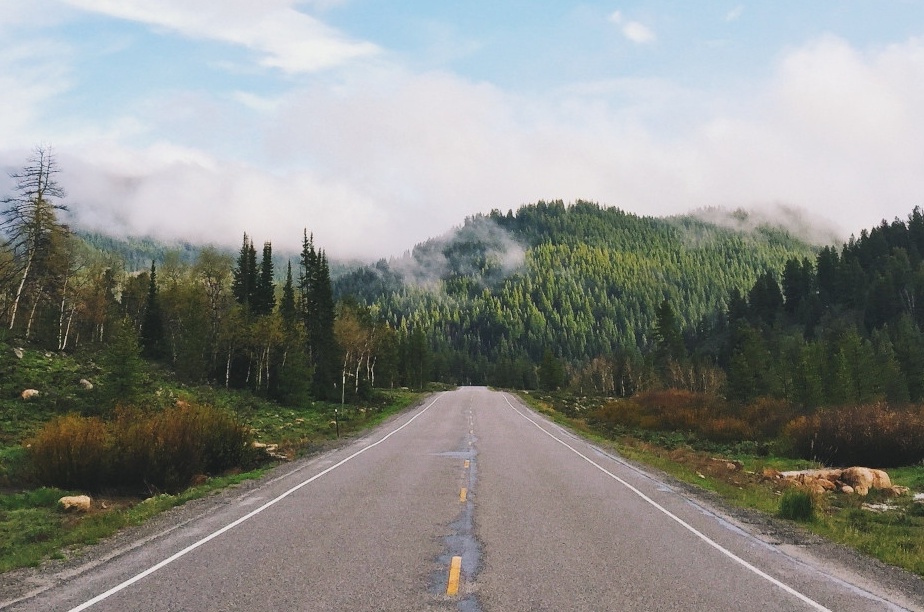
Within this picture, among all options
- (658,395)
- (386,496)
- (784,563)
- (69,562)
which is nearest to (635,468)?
(386,496)

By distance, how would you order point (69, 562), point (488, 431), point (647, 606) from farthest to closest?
point (488, 431) < point (69, 562) < point (647, 606)

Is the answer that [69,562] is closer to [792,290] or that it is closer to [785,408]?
[785,408]

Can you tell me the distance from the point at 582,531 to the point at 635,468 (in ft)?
40.5

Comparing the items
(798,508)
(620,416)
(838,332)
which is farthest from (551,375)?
(798,508)

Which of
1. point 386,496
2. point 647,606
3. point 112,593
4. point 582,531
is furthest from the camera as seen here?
point 386,496

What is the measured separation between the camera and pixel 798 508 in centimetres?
1412

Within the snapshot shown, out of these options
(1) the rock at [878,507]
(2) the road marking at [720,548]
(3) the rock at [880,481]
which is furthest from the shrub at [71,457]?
(3) the rock at [880,481]

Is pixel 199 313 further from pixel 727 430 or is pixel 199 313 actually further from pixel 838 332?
pixel 838 332

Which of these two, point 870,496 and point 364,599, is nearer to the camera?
point 364,599

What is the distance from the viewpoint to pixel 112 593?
750cm

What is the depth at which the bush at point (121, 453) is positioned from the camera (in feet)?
54.1

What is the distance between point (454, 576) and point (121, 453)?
1284cm

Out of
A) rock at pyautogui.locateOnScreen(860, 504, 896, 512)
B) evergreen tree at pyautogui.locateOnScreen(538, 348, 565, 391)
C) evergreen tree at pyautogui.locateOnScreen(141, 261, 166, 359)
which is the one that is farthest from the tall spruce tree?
evergreen tree at pyautogui.locateOnScreen(538, 348, 565, 391)

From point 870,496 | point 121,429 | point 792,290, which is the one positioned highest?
point 792,290
